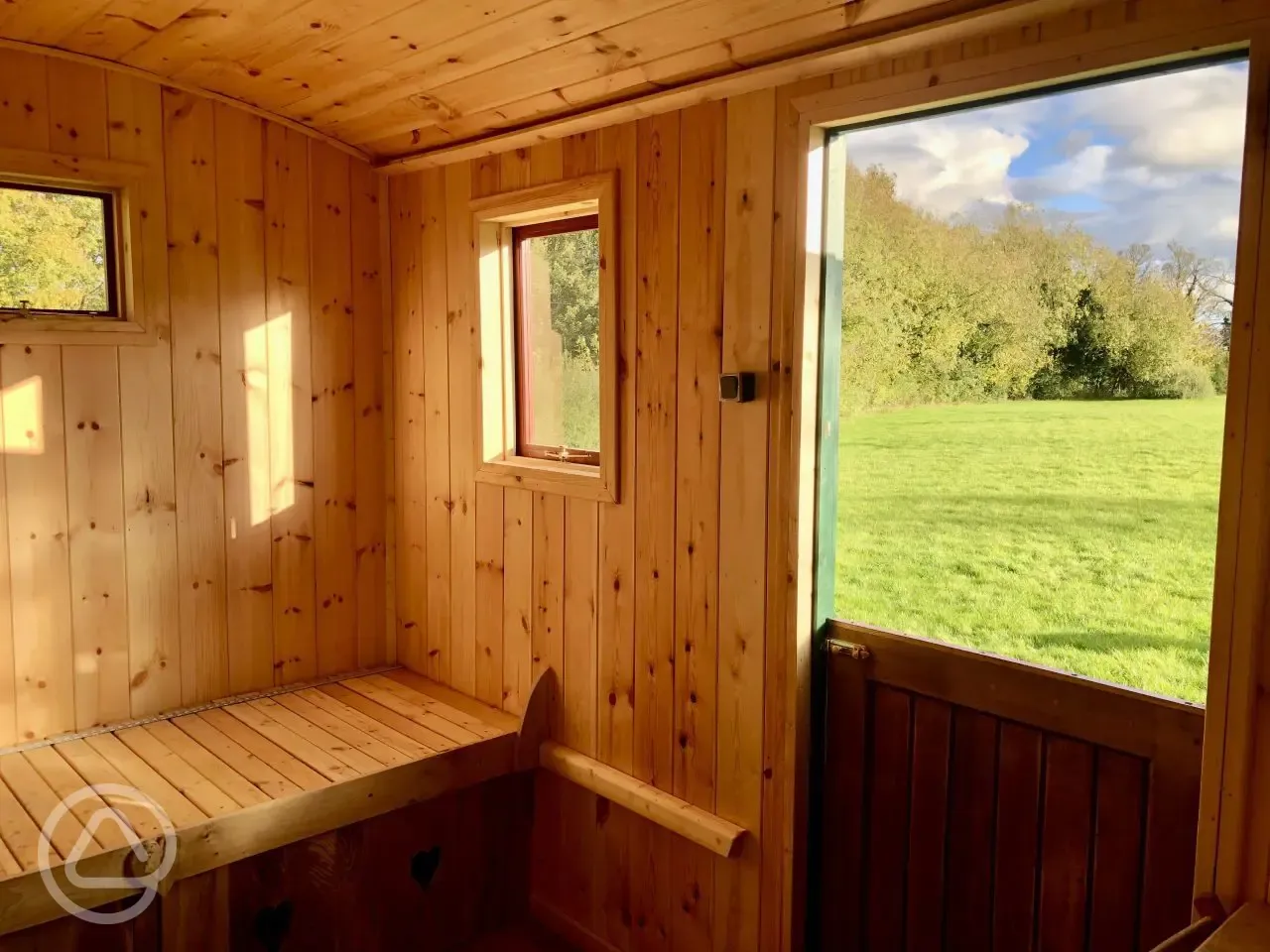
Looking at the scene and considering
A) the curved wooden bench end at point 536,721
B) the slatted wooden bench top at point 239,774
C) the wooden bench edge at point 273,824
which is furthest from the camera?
the curved wooden bench end at point 536,721

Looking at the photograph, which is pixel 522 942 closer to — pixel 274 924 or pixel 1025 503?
Result: pixel 274 924

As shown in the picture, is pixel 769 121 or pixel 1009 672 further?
pixel 769 121

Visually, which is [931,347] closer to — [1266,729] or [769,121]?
[769,121]

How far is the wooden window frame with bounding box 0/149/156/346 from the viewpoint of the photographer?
2.76 meters

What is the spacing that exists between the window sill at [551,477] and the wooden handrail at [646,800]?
0.77m

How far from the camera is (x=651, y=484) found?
2600mm

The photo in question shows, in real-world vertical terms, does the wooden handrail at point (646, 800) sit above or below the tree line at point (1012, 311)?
below

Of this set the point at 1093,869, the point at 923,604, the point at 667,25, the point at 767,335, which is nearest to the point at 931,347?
the point at 767,335

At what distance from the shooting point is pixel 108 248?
2.97 meters

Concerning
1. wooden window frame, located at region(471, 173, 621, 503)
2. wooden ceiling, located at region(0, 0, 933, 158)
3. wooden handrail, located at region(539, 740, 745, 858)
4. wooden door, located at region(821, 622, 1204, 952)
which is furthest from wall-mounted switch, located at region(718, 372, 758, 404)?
wooden handrail, located at region(539, 740, 745, 858)

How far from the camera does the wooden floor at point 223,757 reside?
236 centimetres

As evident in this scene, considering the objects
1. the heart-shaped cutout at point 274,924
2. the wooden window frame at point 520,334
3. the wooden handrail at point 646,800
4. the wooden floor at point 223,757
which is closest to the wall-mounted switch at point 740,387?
the wooden window frame at point 520,334

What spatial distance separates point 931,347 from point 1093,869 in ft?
→ 3.53

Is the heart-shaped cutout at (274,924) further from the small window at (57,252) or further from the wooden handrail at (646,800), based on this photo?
the small window at (57,252)
